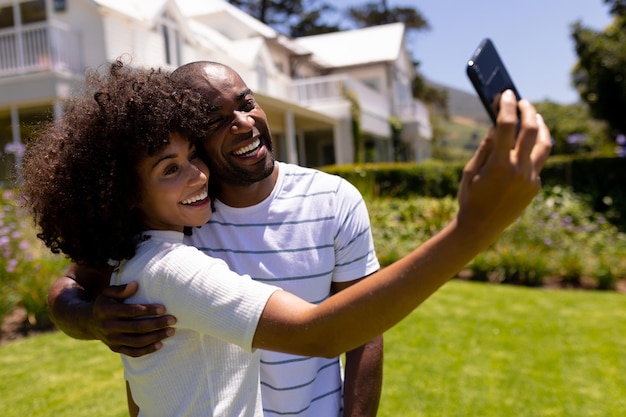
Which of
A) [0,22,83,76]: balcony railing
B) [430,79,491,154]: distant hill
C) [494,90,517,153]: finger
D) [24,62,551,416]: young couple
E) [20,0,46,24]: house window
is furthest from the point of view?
[430,79,491,154]: distant hill

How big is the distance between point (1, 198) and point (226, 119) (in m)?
7.40

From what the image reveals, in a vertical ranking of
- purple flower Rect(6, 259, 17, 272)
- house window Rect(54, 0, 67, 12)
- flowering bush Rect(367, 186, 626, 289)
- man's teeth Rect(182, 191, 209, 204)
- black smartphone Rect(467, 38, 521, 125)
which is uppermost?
house window Rect(54, 0, 67, 12)

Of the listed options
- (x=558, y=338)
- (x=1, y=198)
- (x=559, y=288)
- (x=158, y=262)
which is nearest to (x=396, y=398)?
(x=558, y=338)

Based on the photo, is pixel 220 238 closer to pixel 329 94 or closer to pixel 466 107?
pixel 329 94

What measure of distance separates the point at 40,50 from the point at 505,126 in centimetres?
1419

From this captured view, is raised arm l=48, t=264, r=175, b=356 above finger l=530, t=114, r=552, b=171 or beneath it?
beneath

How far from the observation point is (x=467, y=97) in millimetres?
59938

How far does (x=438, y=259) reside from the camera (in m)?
0.94

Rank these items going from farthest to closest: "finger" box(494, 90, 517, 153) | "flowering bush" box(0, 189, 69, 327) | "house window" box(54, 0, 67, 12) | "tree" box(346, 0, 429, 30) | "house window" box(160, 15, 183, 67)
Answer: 1. "tree" box(346, 0, 429, 30)
2. "house window" box(160, 15, 183, 67)
3. "house window" box(54, 0, 67, 12)
4. "flowering bush" box(0, 189, 69, 327)
5. "finger" box(494, 90, 517, 153)

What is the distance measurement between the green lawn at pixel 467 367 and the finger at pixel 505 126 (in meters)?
3.69

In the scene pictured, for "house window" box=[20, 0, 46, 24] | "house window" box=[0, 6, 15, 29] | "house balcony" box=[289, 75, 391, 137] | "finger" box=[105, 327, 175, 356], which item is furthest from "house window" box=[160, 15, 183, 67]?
"finger" box=[105, 327, 175, 356]

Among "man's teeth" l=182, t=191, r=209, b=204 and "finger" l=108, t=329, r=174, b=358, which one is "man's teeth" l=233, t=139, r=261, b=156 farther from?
"finger" l=108, t=329, r=174, b=358

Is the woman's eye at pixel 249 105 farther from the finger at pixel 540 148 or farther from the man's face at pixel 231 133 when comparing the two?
the finger at pixel 540 148

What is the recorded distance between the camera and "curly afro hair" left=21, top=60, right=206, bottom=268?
50.8 inches
